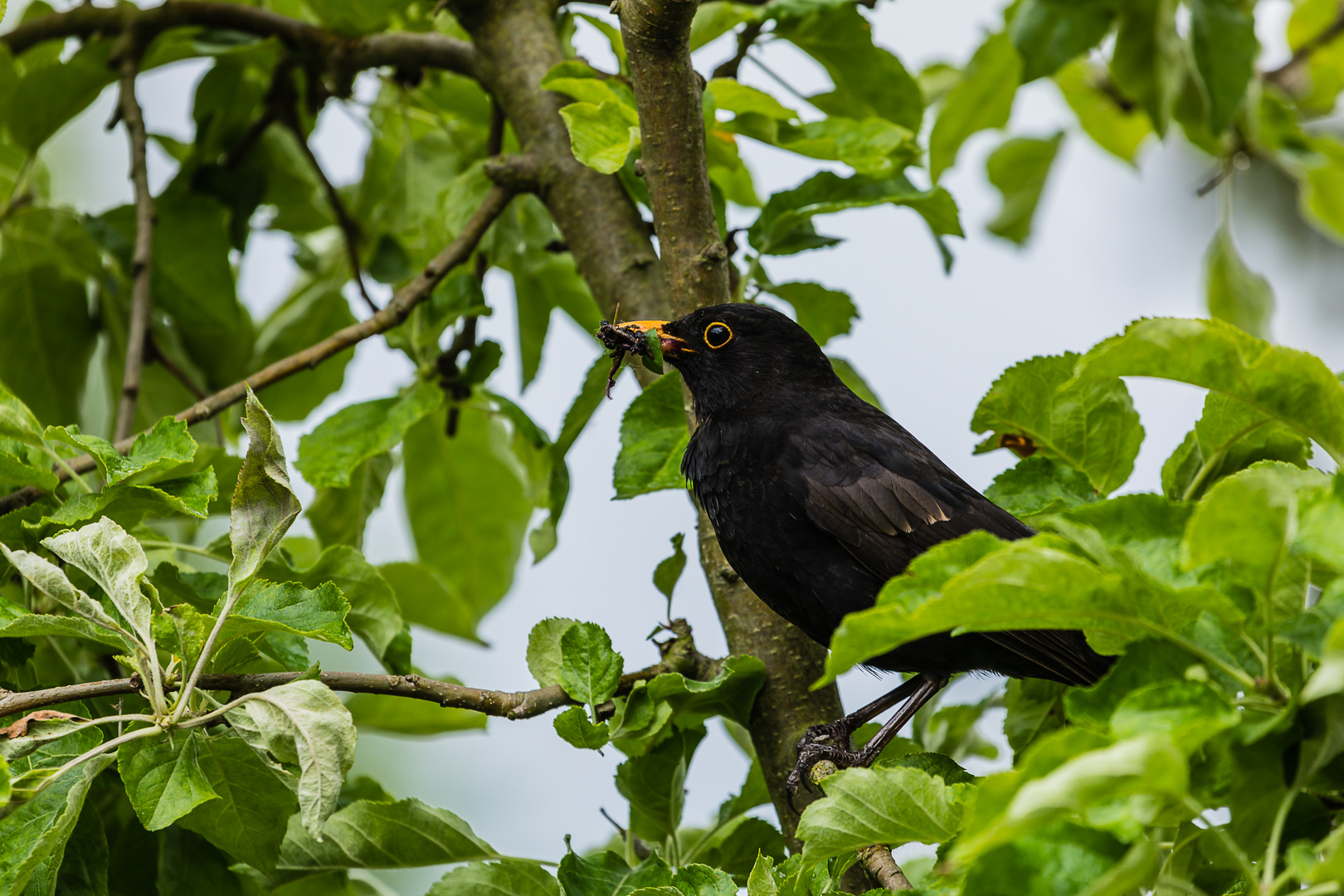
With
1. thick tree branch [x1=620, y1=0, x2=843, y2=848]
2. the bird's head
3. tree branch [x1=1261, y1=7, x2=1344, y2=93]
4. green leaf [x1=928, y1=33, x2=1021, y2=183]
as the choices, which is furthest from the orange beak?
tree branch [x1=1261, y1=7, x2=1344, y2=93]

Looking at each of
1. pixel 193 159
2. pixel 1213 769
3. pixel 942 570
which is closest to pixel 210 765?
pixel 942 570

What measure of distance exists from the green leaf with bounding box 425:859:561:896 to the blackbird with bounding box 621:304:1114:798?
0.56 m

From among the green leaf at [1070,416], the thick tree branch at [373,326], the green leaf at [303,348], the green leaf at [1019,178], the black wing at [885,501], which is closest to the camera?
the green leaf at [1070,416]

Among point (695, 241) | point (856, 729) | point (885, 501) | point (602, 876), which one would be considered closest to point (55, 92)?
point (695, 241)

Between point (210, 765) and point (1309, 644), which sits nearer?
point (1309, 644)

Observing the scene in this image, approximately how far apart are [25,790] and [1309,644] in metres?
1.75

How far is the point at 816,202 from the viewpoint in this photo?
9.60 feet

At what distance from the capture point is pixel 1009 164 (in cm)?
515

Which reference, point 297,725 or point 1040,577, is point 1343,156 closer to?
point 1040,577

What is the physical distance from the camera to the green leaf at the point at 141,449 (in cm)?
207

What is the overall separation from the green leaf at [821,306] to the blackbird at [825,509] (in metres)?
0.11

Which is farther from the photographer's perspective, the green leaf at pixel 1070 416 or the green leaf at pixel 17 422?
the green leaf at pixel 1070 416

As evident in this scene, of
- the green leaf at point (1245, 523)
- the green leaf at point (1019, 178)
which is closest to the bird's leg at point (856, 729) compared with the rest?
the green leaf at point (1245, 523)

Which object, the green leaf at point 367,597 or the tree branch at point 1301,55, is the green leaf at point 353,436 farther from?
the tree branch at point 1301,55
